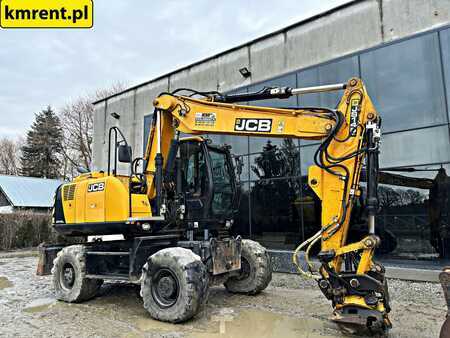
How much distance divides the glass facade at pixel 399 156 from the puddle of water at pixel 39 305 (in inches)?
208

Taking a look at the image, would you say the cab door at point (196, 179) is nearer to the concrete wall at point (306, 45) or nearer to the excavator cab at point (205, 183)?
the excavator cab at point (205, 183)

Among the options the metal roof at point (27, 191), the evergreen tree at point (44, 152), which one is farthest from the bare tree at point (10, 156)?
the metal roof at point (27, 191)

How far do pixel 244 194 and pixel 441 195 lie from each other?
5405mm

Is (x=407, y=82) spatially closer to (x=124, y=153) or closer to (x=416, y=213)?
(x=416, y=213)

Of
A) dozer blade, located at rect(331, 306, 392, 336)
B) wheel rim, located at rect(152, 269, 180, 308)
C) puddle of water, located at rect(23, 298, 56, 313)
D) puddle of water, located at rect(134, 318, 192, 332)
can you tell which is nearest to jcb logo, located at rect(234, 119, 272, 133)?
wheel rim, located at rect(152, 269, 180, 308)

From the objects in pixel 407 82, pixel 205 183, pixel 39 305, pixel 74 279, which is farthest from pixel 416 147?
pixel 39 305

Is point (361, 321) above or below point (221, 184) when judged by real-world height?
below

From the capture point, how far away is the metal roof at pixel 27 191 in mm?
30234

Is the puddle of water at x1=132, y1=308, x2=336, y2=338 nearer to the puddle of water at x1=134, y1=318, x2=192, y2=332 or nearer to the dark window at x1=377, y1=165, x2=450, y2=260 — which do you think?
the puddle of water at x1=134, y1=318, x2=192, y2=332

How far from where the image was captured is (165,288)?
5.68m

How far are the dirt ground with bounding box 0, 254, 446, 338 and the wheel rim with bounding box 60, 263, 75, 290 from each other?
343 mm

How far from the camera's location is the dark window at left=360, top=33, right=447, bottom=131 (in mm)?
8812

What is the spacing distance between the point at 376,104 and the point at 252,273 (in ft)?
18.6

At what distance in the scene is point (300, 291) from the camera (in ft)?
25.4
